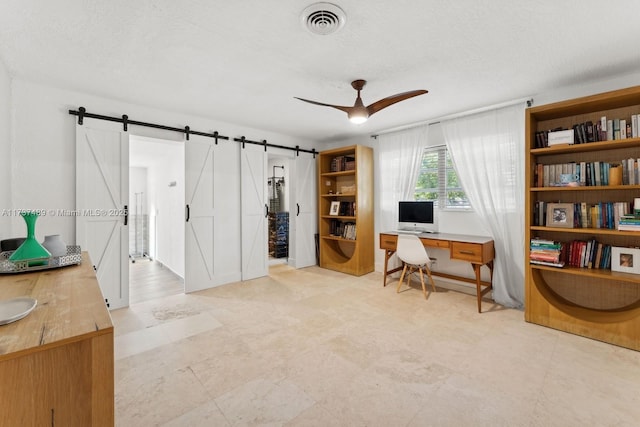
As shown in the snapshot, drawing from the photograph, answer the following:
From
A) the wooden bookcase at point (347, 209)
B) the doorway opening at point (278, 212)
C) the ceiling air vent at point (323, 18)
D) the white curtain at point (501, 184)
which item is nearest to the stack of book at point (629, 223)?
the white curtain at point (501, 184)

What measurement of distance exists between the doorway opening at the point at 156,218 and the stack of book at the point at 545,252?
4.22 metres

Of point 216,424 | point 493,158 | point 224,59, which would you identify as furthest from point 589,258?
point 224,59

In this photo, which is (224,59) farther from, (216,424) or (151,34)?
(216,424)

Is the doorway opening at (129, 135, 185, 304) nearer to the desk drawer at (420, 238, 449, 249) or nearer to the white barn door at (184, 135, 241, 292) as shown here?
the white barn door at (184, 135, 241, 292)

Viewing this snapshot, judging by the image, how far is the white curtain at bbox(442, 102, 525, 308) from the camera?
134 inches

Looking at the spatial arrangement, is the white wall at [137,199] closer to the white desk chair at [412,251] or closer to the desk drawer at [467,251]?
the white desk chair at [412,251]

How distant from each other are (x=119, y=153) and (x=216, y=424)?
3123 millimetres

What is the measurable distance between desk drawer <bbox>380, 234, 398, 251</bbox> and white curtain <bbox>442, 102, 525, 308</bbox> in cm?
110

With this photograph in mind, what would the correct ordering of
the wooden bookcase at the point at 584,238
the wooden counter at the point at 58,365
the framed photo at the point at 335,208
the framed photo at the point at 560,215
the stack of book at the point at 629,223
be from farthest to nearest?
the framed photo at the point at 335,208, the framed photo at the point at 560,215, the wooden bookcase at the point at 584,238, the stack of book at the point at 629,223, the wooden counter at the point at 58,365

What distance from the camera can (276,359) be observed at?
2.29 metres

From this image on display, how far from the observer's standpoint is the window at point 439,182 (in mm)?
4039

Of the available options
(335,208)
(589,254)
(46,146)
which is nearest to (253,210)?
(335,208)

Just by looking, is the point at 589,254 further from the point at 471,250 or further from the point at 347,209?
the point at 347,209

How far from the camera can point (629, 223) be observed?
2.45 meters
